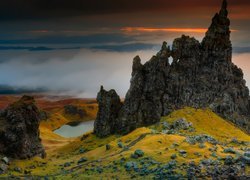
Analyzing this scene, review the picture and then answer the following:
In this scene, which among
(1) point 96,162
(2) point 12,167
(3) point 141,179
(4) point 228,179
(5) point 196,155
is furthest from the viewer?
(2) point 12,167

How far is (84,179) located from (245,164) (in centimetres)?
4596

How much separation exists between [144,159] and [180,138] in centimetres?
2441

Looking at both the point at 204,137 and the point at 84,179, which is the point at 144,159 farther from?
the point at 204,137

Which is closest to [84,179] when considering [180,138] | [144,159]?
[144,159]

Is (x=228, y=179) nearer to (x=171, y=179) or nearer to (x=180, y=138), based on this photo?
(x=171, y=179)

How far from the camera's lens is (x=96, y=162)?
6624 inches

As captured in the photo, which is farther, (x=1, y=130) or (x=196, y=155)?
(x=1, y=130)

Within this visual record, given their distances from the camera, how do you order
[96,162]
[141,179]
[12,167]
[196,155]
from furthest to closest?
[12,167]
[96,162]
[196,155]
[141,179]

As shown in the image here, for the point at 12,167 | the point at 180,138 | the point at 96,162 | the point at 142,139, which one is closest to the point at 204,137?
the point at 180,138

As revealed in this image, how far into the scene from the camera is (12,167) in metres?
182

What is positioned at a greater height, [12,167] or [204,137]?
[204,137]

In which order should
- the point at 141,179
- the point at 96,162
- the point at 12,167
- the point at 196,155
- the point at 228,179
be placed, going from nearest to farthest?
the point at 228,179 → the point at 141,179 → the point at 196,155 → the point at 96,162 → the point at 12,167

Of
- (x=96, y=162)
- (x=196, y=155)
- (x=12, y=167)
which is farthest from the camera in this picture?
(x=12, y=167)

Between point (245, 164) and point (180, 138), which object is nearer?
point (245, 164)
